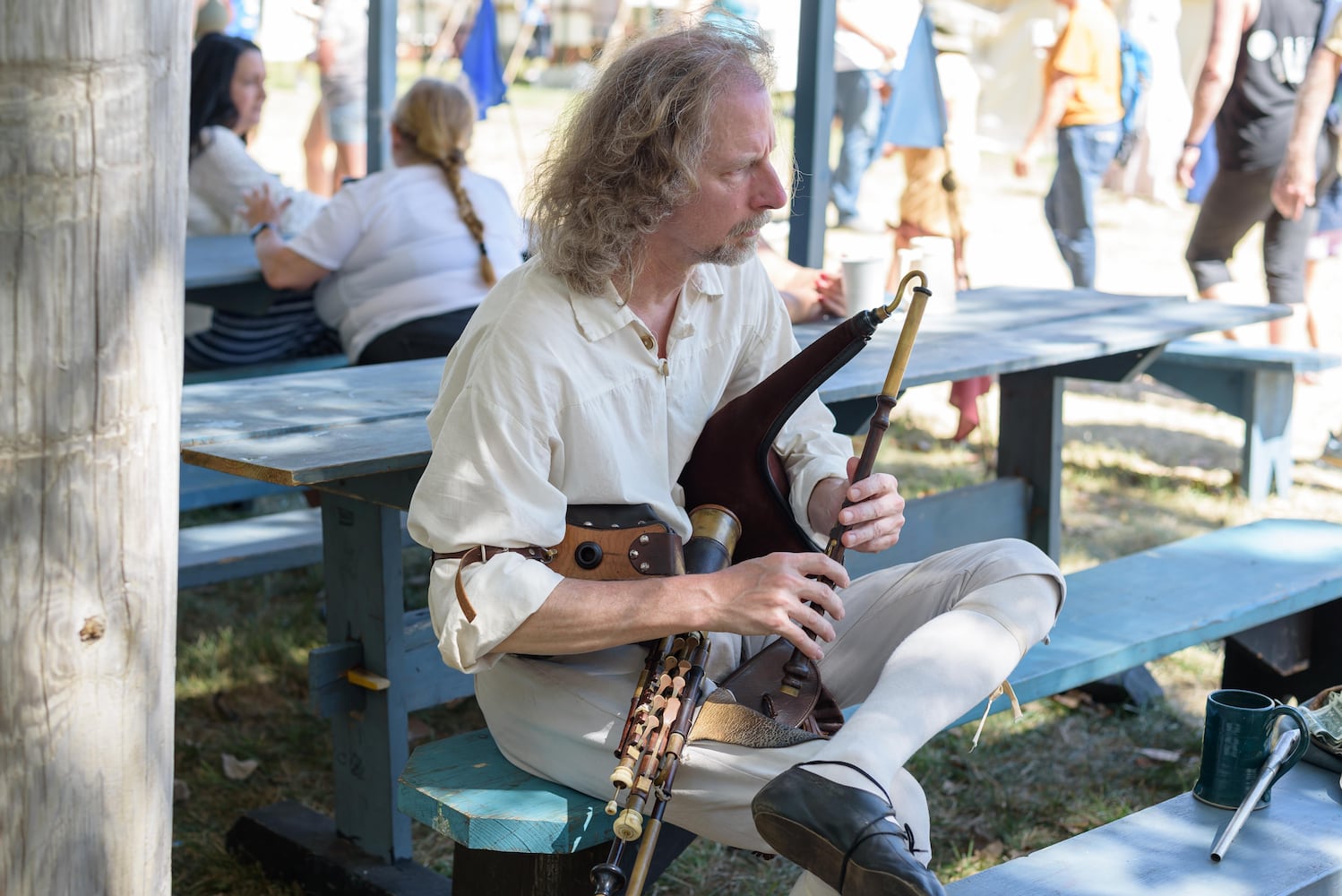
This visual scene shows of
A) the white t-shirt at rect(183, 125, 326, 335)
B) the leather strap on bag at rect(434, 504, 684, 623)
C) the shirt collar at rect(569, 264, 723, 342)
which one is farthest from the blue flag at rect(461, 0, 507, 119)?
the leather strap on bag at rect(434, 504, 684, 623)

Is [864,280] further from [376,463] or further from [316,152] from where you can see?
[316,152]

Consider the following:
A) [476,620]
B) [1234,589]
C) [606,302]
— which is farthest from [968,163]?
[476,620]

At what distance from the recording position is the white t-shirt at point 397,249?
13.6 feet

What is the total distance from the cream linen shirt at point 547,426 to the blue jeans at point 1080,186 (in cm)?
518

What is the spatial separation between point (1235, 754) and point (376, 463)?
53.3 inches

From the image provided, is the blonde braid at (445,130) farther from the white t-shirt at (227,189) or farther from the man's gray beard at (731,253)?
the man's gray beard at (731,253)

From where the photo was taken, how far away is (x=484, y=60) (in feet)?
25.5

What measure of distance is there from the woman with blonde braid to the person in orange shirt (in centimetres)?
381

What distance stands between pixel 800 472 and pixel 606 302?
18.5 inches

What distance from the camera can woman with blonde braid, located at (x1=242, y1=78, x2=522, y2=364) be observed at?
4.14 meters

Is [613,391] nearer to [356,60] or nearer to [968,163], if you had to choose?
[968,163]

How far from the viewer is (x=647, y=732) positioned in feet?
6.15

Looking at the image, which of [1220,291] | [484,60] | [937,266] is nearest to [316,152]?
[484,60]

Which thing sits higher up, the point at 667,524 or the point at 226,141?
the point at 226,141
